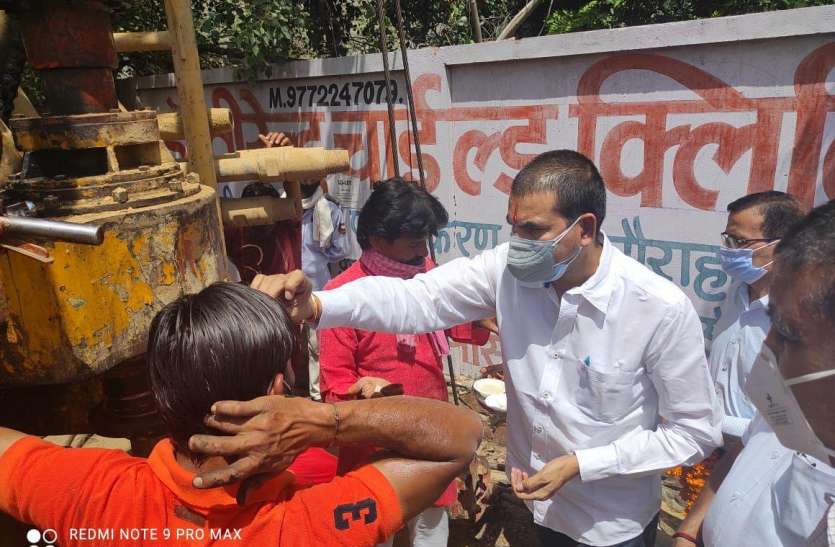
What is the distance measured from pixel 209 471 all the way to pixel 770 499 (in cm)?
136

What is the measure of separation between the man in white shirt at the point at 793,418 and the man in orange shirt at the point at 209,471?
83 centimetres

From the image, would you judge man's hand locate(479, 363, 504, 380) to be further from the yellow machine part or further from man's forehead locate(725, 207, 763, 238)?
the yellow machine part

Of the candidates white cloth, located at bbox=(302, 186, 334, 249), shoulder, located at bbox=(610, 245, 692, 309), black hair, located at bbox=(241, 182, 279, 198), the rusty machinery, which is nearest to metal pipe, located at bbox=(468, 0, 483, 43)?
white cloth, located at bbox=(302, 186, 334, 249)

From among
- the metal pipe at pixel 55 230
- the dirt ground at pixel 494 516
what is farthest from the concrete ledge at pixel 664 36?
the metal pipe at pixel 55 230

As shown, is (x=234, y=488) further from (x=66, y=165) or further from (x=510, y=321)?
(x=510, y=321)

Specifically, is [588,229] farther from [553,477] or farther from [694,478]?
[694,478]

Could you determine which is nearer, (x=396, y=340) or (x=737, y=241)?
(x=396, y=340)

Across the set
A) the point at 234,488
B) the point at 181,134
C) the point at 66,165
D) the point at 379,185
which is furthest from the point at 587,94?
the point at 234,488

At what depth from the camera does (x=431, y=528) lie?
2496 millimetres

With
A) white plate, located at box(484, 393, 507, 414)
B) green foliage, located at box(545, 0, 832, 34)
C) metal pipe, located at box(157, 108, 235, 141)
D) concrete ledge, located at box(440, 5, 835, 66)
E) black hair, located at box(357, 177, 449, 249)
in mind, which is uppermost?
green foliage, located at box(545, 0, 832, 34)

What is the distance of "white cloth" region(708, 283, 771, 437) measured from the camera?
2484 mm

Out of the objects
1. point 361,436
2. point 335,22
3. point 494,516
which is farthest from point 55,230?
point 335,22

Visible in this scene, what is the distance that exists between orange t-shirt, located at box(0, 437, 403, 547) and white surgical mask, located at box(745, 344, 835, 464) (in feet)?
2.79

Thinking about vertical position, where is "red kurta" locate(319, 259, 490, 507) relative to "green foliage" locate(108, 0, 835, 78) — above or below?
below
